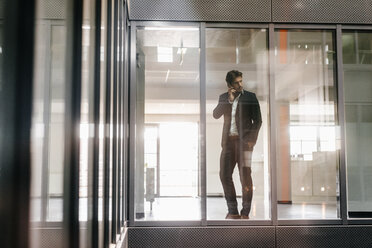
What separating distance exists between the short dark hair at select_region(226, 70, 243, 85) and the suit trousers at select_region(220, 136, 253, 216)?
0.60 metres

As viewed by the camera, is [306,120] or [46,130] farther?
[306,120]

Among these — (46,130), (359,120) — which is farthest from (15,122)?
(359,120)

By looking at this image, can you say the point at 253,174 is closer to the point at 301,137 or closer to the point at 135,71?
the point at 301,137

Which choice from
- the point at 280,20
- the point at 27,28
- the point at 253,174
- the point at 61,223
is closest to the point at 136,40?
the point at 280,20

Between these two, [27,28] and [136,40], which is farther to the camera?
[136,40]

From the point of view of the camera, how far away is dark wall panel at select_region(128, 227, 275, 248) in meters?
4.80

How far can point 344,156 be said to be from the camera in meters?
5.11

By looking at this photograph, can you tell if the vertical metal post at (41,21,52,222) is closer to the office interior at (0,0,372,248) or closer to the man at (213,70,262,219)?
the office interior at (0,0,372,248)

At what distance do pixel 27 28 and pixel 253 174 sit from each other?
4.47 meters

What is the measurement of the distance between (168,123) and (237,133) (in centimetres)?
78

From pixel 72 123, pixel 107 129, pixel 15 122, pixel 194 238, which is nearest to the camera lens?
pixel 15 122

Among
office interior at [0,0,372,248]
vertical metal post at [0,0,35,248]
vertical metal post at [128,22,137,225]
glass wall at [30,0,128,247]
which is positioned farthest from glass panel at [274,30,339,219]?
vertical metal post at [0,0,35,248]

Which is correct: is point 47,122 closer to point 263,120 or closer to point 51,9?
point 51,9

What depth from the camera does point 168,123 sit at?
498 cm
